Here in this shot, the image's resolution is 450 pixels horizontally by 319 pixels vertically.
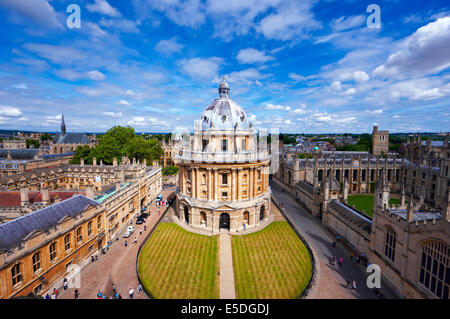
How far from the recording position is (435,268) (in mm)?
18438

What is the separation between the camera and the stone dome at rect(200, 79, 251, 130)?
3912 centimetres

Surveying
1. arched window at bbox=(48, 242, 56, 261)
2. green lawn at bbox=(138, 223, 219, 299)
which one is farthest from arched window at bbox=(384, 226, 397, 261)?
arched window at bbox=(48, 242, 56, 261)

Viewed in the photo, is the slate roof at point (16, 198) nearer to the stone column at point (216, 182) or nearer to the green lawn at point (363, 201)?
the stone column at point (216, 182)

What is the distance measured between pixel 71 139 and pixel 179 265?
116908mm

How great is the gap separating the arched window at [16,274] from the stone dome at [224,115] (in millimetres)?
29006

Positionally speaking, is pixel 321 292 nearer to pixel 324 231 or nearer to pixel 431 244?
pixel 431 244

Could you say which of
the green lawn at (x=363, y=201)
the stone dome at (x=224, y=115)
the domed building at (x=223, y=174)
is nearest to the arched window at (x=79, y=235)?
the domed building at (x=223, y=174)

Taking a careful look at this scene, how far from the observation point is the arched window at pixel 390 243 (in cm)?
2289

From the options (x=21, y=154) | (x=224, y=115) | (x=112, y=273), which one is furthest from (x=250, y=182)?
(x=21, y=154)

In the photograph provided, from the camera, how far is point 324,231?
122 feet

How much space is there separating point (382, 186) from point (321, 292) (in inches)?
539

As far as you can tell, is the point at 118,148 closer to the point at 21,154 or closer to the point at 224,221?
the point at 21,154

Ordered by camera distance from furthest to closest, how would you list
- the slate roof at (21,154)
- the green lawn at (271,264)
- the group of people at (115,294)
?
1. the slate roof at (21,154)
2. the green lawn at (271,264)
3. the group of people at (115,294)
